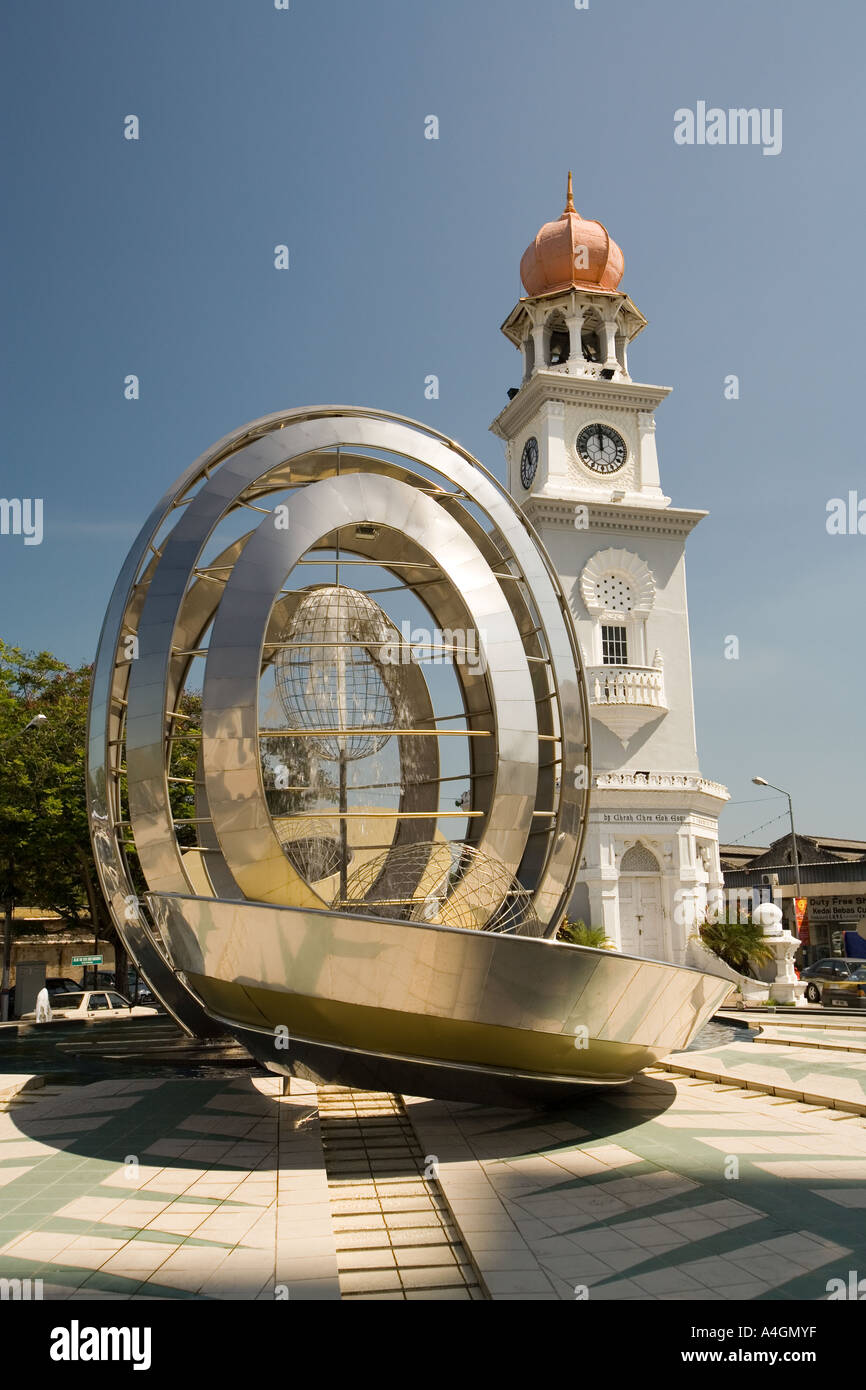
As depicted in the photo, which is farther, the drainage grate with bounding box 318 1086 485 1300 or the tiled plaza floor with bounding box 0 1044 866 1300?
the drainage grate with bounding box 318 1086 485 1300

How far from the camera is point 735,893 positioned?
2245 inches

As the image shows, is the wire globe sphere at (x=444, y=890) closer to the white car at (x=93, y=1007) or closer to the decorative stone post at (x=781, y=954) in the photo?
the white car at (x=93, y=1007)

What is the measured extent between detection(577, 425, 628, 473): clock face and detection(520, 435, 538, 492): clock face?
189cm

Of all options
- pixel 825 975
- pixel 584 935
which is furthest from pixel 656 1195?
pixel 825 975

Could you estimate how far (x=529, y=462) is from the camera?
4522cm

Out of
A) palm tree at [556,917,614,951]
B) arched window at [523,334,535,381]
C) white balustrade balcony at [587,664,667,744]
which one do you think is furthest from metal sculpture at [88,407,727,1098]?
arched window at [523,334,535,381]

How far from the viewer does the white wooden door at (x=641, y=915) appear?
39.4 m

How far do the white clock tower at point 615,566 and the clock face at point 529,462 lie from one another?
0.33ft

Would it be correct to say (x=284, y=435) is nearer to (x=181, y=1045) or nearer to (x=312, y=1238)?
(x=312, y=1238)

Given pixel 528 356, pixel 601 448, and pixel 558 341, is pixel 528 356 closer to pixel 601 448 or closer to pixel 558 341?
pixel 558 341

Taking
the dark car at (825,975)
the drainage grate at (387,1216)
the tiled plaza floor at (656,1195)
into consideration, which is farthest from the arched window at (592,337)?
the drainage grate at (387,1216)

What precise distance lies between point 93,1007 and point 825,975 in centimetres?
2305

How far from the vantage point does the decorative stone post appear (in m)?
32.5

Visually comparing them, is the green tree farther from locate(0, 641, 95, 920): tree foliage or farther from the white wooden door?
the white wooden door
